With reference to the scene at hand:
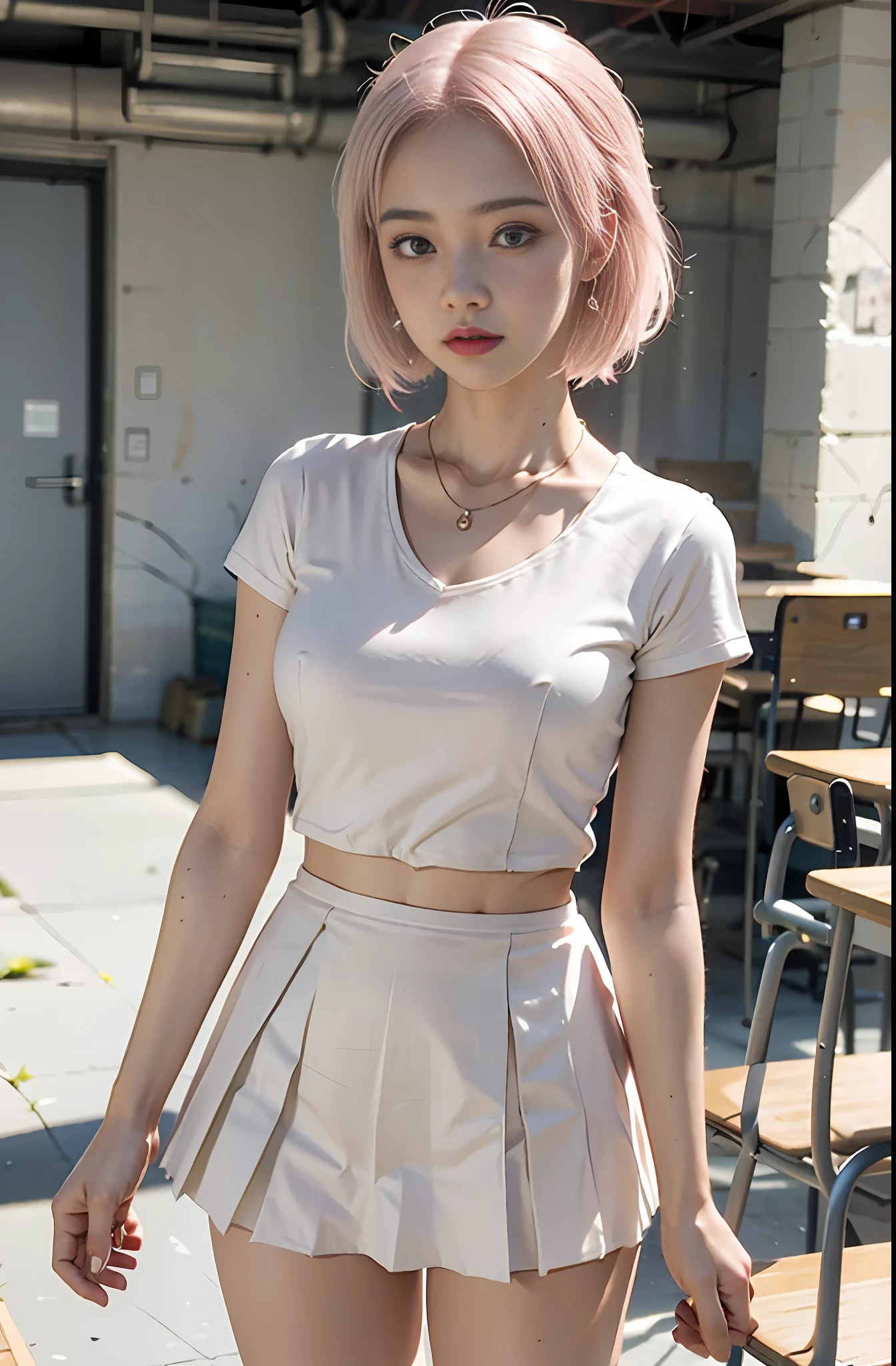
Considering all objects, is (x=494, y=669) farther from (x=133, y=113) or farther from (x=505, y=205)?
(x=133, y=113)

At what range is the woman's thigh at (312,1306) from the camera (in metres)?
0.92

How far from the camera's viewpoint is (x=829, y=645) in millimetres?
3270

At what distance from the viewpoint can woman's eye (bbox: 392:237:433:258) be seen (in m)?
0.95

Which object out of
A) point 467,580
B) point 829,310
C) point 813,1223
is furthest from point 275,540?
point 829,310

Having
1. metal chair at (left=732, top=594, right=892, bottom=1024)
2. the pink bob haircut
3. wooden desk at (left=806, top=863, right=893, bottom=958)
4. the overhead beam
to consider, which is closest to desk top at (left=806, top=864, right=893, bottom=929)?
wooden desk at (left=806, top=863, right=893, bottom=958)

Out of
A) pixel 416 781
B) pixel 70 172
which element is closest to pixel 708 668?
pixel 416 781

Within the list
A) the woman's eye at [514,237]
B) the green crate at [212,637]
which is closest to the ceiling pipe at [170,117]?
the green crate at [212,637]

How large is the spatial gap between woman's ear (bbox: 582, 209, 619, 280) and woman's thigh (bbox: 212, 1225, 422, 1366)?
645mm

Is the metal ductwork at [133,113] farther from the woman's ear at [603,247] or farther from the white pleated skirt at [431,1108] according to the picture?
the white pleated skirt at [431,1108]

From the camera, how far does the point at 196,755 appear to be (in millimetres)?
5910

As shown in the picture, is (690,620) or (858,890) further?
(858,890)

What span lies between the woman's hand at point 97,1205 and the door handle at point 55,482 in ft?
18.8

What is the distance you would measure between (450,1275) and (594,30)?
18.9 ft

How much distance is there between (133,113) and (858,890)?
494 centimetres
